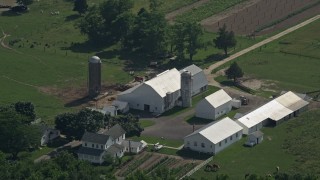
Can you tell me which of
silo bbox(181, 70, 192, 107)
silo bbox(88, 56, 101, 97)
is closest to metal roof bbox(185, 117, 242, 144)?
silo bbox(181, 70, 192, 107)

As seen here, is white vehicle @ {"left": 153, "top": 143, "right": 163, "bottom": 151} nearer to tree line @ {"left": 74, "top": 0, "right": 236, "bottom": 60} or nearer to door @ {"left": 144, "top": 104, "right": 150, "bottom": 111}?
door @ {"left": 144, "top": 104, "right": 150, "bottom": 111}

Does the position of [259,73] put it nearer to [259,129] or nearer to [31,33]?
[259,129]

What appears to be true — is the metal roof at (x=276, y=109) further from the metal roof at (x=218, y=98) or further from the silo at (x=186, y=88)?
the silo at (x=186, y=88)

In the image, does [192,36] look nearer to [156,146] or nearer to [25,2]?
[156,146]

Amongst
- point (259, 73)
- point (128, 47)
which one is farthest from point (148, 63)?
point (259, 73)

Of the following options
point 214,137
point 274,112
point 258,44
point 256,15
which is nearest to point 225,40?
point 258,44

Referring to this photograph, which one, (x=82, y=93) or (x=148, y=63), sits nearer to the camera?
(x=82, y=93)

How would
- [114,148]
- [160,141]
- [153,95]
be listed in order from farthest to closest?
[153,95] < [160,141] < [114,148]
